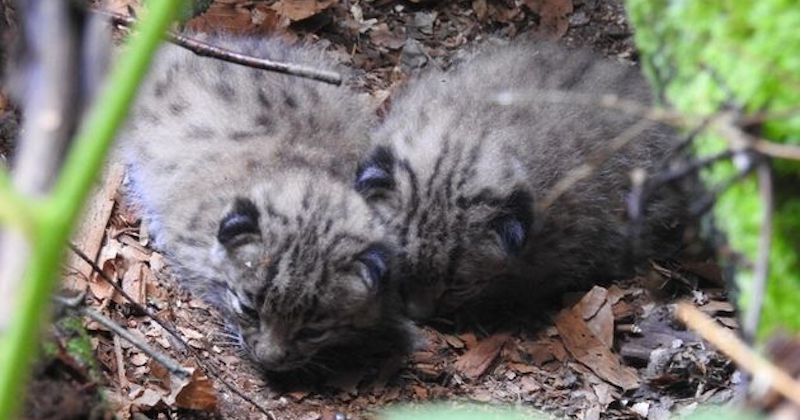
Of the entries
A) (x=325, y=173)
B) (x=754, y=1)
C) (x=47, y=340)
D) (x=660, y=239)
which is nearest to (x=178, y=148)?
(x=325, y=173)

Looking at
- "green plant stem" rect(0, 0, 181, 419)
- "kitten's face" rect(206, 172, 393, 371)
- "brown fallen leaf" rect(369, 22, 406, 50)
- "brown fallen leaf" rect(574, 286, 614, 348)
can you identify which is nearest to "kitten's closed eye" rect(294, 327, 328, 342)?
"kitten's face" rect(206, 172, 393, 371)

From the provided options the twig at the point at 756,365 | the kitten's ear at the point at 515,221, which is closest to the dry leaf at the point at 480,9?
the kitten's ear at the point at 515,221

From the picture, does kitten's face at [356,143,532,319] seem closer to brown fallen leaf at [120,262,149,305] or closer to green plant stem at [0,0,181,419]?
brown fallen leaf at [120,262,149,305]

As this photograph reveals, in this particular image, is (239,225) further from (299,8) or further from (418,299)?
(299,8)

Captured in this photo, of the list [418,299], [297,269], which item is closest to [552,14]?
[418,299]

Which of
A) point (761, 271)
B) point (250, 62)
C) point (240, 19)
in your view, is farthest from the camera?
point (240, 19)

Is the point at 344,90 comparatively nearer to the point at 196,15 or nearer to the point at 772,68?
the point at 196,15

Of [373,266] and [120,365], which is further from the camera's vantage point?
[373,266]
